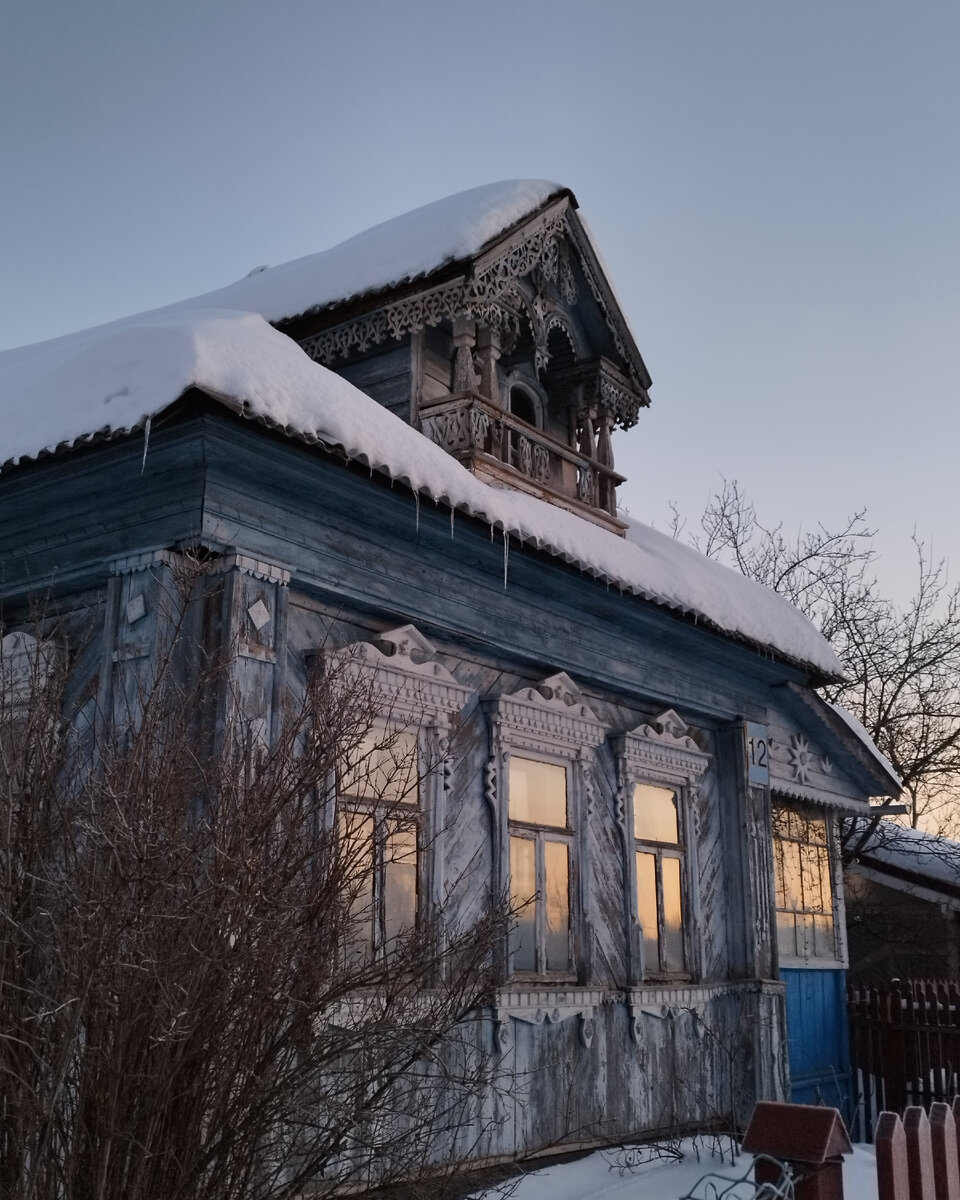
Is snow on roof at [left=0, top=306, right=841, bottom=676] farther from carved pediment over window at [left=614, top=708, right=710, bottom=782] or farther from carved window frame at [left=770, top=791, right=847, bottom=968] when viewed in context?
carved window frame at [left=770, top=791, right=847, bottom=968]

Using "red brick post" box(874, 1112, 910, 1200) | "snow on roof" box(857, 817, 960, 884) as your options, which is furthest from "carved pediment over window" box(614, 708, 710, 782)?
"snow on roof" box(857, 817, 960, 884)

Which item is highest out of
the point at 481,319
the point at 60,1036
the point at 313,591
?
the point at 481,319

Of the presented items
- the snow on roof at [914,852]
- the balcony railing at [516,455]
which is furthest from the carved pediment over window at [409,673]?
the snow on roof at [914,852]

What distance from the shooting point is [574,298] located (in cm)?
1055

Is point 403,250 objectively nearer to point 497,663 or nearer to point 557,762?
point 497,663

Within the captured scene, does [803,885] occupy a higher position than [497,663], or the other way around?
[497,663]

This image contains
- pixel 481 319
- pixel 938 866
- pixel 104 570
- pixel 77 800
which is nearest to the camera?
pixel 77 800

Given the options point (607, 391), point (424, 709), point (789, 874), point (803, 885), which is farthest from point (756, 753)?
point (424, 709)

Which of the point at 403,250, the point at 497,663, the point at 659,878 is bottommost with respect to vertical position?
the point at 659,878

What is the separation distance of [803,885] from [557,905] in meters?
5.01

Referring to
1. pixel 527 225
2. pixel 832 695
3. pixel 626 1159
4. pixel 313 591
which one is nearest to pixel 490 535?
pixel 313 591

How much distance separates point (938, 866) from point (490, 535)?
48.8 feet

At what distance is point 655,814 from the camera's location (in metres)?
9.73

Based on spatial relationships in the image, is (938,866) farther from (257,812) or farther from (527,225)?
(257,812)
